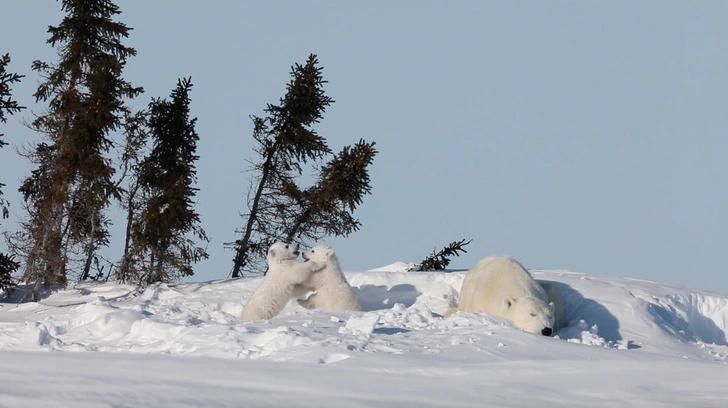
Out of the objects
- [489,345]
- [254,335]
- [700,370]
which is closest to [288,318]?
[254,335]

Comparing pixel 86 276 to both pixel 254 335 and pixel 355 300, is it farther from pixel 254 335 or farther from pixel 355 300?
pixel 254 335

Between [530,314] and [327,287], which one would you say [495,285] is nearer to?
[530,314]

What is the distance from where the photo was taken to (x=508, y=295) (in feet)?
38.1

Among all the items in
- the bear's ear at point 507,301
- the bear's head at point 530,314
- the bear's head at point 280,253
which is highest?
the bear's head at point 280,253

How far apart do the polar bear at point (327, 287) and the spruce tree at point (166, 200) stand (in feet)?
16.7

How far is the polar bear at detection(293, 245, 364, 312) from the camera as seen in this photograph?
12.6 metres

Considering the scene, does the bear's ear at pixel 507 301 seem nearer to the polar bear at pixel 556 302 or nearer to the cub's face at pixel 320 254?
the polar bear at pixel 556 302

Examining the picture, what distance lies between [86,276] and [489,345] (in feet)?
42.4

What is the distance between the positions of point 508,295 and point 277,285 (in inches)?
129

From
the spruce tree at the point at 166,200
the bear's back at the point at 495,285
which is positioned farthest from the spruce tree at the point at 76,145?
the bear's back at the point at 495,285

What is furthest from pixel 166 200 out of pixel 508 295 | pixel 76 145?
pixel 508 295

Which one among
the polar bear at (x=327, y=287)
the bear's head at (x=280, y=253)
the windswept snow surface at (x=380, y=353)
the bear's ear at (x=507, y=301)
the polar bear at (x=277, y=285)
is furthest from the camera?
the bear's head at (x=280, y=253)

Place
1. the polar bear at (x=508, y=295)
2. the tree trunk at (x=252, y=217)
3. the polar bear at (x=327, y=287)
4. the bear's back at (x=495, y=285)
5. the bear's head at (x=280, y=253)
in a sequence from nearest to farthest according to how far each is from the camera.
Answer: the polar bear at (x=508, y=295), the bear's back at (x=495, y=285), the polar bear at (x=327, y=287), the bear's head at (x=280, y=253), the tree trunk at (x=252, y=217)

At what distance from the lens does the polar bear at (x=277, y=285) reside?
1228 cm
